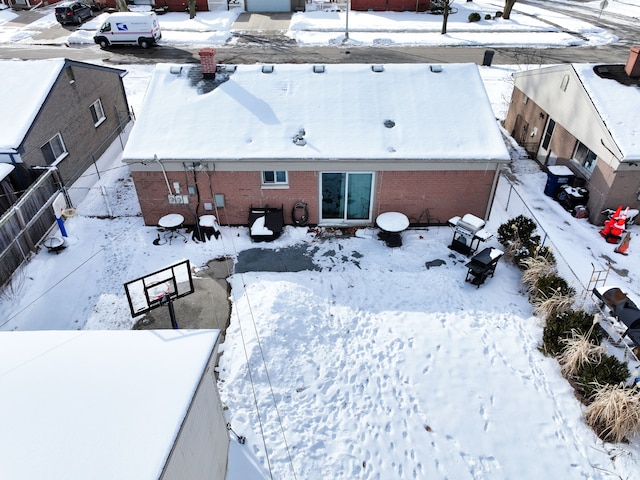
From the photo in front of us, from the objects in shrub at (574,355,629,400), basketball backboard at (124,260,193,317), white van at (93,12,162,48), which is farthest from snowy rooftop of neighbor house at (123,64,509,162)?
white van at (93,12,162,48)

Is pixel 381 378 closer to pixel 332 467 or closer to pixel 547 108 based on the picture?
pixel 332 467

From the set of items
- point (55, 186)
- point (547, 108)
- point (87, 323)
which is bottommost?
point (87, 323)

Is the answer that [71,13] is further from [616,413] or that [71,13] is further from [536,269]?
[616,413]

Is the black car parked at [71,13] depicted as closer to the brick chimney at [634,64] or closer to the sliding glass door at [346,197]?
the sliding glass door at [346,197]

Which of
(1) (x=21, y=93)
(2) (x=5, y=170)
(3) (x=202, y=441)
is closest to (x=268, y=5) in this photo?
(1) (x=21, y=93)

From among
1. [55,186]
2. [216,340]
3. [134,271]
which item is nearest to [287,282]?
[134,271]

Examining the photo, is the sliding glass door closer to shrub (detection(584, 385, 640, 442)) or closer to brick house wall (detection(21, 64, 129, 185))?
shrub (detection(584, 385, 640, 442))
